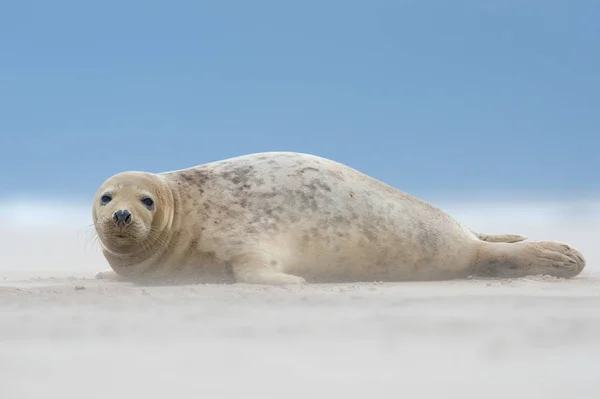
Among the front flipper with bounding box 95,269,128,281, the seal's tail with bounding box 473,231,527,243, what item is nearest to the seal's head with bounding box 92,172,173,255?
the front flipper with bounding box 95,269,128,281

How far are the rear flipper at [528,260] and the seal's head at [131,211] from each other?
2.97m

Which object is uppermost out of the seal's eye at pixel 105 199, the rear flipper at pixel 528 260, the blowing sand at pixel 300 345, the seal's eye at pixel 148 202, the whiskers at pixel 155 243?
the seal's eye at pixel 105 199

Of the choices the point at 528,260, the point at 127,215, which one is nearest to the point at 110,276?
the point at 127,215

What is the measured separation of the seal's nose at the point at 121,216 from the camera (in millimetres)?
6320

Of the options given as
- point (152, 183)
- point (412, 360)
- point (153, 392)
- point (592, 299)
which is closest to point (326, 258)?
point (152, 183)

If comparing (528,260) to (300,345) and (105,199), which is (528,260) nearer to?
(105,199)

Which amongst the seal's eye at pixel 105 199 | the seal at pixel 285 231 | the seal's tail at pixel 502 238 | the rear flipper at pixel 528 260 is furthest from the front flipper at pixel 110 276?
the seal's tail at pixel 502 238

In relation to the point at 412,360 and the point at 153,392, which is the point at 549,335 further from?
the point at 153,392

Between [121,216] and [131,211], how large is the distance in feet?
0.53

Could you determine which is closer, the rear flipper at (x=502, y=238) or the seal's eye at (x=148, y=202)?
the seal's eye at (x=148, y=202)

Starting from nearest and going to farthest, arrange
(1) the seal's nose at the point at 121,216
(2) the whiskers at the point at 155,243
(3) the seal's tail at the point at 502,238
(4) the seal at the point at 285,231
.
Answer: (1) the seal's nose at the point at 121,216 → (4) the seal at the point at 285,231 → (2) the whiskers at the point at 155,243 → (3) the seal's tail at the point at 502,238

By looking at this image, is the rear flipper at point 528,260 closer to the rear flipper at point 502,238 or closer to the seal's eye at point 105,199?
the rear flipper at point 502,238

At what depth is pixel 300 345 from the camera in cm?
305

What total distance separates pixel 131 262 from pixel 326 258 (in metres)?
1.71
